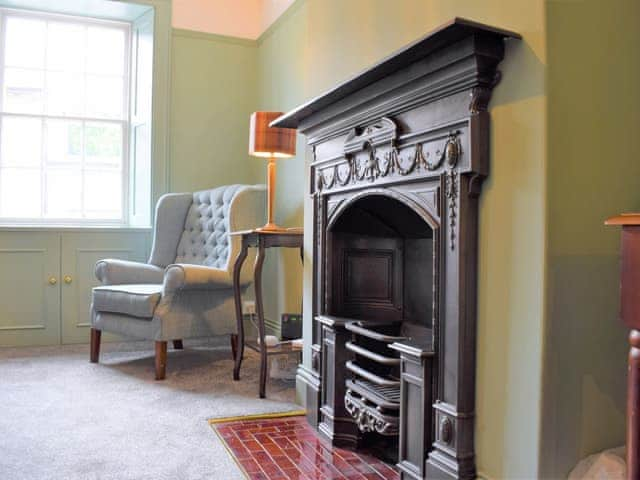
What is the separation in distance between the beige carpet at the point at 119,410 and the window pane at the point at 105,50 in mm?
2131

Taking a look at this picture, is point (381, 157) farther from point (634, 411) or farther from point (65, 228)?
point (65, 228)

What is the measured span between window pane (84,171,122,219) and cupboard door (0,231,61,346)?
1.60 ft

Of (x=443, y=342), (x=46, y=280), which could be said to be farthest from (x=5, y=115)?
(x=443, y=342)

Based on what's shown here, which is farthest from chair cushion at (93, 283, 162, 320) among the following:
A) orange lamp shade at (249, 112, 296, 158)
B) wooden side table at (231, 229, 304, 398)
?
orange lamp shade at (249, 112, 296, 158)

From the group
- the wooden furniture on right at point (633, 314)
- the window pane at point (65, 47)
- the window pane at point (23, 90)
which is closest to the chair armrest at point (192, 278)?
the window pane at point (23, 90)

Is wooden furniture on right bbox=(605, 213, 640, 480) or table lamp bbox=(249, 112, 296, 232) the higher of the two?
table lamp bbox=(249, 112, 296, 232)

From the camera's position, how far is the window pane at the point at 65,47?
4648mm

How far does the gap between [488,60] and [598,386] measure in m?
0.87

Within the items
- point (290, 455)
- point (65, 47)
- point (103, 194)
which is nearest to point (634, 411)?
point (290, 455)

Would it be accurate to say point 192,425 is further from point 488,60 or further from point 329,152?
point 488,60

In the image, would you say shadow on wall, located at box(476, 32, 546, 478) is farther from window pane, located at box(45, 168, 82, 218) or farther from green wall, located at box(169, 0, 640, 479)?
window pane, located at box(45, 168, 82, 218)

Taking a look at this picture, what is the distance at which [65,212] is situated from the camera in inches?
184

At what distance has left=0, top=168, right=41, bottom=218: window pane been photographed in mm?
4523

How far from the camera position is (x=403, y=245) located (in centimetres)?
A: 250
